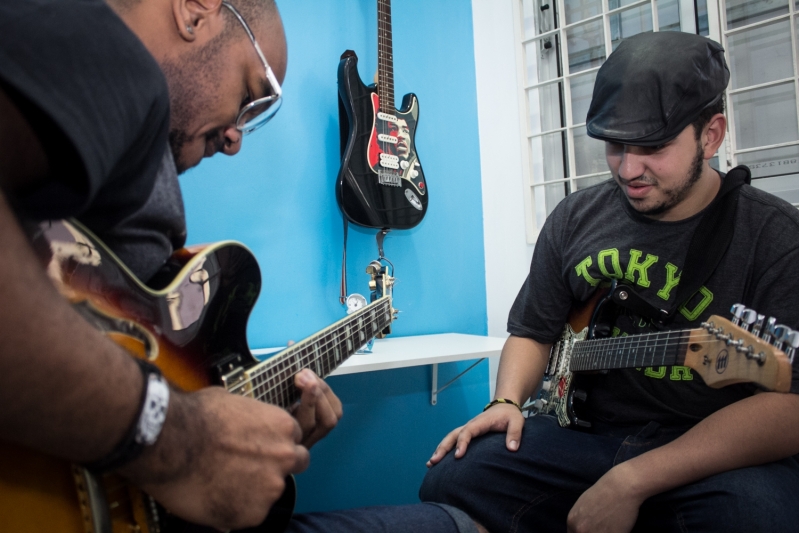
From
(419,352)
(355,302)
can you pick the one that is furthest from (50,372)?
(355,302)

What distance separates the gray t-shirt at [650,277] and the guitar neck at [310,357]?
1.67 ft

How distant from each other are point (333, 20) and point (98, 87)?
1703 mm

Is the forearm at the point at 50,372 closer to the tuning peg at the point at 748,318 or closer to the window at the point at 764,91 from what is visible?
the tuning peg at the point at 748,318

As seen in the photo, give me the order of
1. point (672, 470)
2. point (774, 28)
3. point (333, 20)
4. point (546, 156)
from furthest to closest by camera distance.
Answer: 1. point (546, 156)
2. point (333, 20)
3. point (774, 28)
4. point (672, 470)

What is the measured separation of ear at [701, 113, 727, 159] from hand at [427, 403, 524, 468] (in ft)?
2.47

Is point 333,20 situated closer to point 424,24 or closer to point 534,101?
point 424,24

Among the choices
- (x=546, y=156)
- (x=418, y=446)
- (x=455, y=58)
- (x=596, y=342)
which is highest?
(x=455, y=58)

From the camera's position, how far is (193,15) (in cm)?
81

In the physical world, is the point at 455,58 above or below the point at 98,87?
above

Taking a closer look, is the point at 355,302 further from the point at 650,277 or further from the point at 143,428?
the point at 143,428

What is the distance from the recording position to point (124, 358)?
54 cm

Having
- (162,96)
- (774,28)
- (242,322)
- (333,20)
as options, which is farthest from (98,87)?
(774,28)

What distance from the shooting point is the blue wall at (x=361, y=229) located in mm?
1881

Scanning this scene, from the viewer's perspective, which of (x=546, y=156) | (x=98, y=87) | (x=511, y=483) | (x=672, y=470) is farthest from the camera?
(x=546, y=156)
